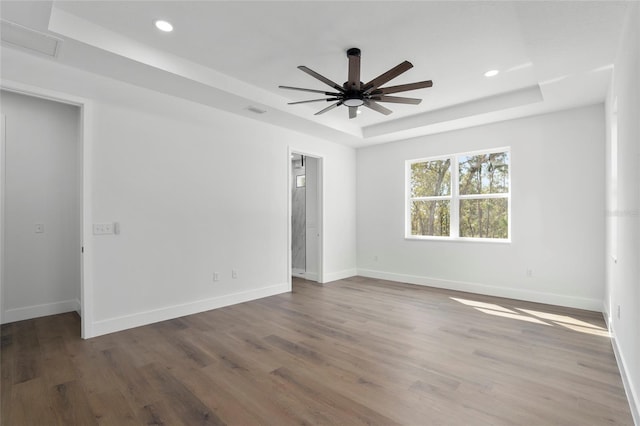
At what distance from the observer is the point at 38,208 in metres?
3.92

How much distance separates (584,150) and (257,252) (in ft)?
15.1

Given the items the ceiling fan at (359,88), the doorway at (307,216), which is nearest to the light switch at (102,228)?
the ceiling fan at (359,88)

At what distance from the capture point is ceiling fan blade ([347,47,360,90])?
9.03 ft

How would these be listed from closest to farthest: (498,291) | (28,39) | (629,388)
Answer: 1. (629,388)
2. (28,39)
3. (498,291)

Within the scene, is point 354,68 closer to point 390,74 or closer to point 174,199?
point 390,74

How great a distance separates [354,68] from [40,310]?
15.1 feet

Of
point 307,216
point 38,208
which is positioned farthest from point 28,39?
point 307,216

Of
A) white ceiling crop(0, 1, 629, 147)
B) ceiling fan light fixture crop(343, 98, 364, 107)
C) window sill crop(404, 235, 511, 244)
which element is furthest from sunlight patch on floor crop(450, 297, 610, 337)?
ceiling fan light fixture crop(343, 98, 364, 107)

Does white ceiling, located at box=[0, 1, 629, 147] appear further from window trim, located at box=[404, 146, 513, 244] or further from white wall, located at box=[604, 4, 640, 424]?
window trim, located at box=[404, 146, 513, 244]

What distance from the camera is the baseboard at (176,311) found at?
330cm

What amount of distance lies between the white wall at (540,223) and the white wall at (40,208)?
5113 millimetres

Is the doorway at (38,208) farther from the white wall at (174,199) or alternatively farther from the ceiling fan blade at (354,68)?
the ceiling fan blade at (354,68)

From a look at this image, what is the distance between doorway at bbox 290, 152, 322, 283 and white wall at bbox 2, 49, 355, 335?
3.03 ft

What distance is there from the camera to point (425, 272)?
5.56m
